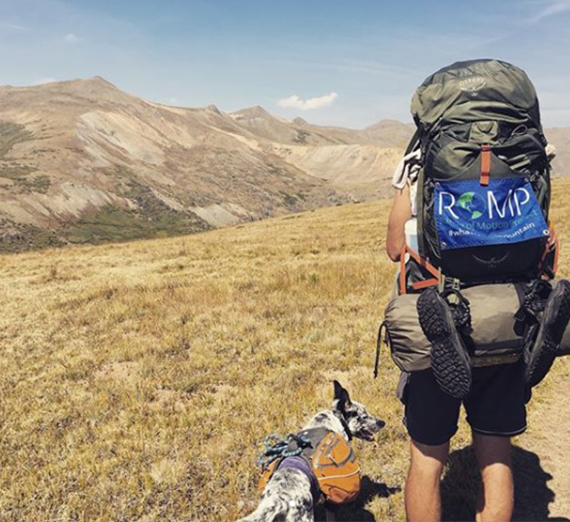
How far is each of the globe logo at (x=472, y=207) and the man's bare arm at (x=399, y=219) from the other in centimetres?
37

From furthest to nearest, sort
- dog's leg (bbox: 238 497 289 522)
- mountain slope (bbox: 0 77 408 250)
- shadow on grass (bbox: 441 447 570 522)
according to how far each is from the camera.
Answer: mountain slope (bbox: 0 77 408 250), shadow on grass (bbox: 441 447 570 522), dog's leg (bbox: 238 497 289 522)

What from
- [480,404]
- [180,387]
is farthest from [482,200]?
[180,387]

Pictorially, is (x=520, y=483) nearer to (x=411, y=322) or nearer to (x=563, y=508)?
(x=563, y=508)

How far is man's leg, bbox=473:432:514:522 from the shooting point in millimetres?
3055

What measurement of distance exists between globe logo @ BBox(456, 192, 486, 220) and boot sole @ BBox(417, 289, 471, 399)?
0.48 metres

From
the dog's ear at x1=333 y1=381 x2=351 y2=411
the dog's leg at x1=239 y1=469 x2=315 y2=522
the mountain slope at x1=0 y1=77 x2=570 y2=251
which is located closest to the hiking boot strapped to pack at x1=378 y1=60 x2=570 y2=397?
the dog's leg at x1=239 y1=469 x2=315 y2=522

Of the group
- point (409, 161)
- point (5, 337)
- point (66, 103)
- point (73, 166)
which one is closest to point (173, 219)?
point (73, 166)

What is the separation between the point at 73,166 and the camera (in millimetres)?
138375

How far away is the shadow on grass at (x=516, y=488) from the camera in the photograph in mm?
4430

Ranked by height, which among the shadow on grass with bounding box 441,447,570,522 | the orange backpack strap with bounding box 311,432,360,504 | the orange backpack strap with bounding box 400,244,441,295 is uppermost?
the orange backpack strap with bounding box 400,244,441,295

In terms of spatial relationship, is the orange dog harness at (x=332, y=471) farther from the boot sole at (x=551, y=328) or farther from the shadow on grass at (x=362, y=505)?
the boot sole at (x=551, y=328)

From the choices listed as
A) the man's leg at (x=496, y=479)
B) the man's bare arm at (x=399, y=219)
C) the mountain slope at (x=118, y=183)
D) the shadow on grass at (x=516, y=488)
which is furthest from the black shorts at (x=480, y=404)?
the mountain slope at (x=118, y=183)

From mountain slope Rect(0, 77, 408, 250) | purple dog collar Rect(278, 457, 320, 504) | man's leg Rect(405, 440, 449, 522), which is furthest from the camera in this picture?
mountain slope Rect(0, 77, 408, 250)

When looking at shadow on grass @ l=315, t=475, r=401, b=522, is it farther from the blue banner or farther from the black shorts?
the blue banner
